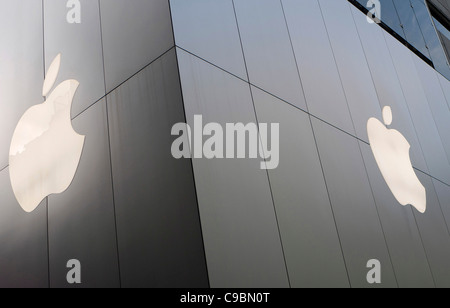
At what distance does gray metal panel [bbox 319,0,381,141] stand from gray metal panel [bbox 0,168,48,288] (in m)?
4.45

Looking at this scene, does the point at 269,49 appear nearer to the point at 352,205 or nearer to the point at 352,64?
the point at 352,205

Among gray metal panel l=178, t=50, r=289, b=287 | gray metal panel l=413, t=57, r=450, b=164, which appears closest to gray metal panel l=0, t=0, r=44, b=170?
gray metal panel l=178, t=50, r=289, b=287

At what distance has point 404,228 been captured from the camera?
7262mm

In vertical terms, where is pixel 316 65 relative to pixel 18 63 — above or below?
below

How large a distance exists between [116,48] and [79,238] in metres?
1.98

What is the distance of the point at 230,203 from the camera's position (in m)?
4.43

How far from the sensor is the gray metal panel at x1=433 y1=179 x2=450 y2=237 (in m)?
9.06

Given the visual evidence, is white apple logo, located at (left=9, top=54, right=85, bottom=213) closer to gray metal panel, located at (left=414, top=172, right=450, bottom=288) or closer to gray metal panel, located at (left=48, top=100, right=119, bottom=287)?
gray metal panel, located at (left=48, top=100, right=119, bottom=287)

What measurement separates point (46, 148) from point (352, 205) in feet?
12.0

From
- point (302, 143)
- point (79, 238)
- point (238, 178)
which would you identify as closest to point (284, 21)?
point (302, 143)

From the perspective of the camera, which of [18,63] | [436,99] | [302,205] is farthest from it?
[436,99]

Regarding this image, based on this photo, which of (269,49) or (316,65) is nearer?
(269,49)

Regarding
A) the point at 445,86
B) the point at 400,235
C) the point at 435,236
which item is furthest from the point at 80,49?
the point at 445,86
